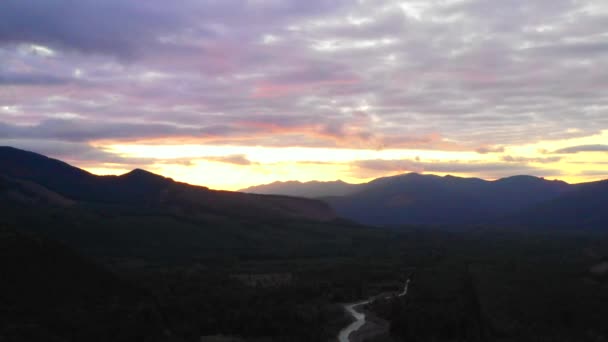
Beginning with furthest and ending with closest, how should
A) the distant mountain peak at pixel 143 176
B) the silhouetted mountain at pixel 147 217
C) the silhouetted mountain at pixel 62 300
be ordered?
the distant mountain peak at pixel 143 176, the silhouetted mountain at pixel 147 217, the silhouetted mountain at pixel 62 300

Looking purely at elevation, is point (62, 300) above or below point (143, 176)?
below

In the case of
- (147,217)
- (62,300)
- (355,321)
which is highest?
(147,217)

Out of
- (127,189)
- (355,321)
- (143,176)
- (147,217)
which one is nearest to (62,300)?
(355,321)

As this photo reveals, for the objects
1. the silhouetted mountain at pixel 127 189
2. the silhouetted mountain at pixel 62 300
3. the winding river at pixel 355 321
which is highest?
the silhouetted mountain at pixel 127 189

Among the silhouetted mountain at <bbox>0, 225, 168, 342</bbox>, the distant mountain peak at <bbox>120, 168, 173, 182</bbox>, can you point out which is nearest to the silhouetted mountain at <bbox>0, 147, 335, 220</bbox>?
the distant mountain peak at <bbox>120, 168, 173, 182</bbox>

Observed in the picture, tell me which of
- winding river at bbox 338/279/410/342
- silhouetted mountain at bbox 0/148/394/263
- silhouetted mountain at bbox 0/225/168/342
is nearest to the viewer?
silhouetted mountain at bbox 0/225/168/342

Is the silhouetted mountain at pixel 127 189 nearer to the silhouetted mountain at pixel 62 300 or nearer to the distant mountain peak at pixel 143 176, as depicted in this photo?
the distant mountain peak at pixel 143 176

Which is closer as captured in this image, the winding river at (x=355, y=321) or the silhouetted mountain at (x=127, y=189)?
the winding river at (x=355, y=321)

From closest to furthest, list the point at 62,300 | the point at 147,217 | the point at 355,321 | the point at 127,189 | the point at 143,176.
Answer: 1. the point at 62,300
2. the point at 355,321
3. the point at 147,217
4. the point at 127,189
5. the point at 143,176

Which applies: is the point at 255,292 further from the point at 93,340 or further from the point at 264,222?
the point at 264,222

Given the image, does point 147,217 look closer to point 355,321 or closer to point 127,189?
point 127,189

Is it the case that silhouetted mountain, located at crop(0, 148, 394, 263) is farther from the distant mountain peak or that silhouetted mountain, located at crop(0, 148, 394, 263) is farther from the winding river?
the winding river

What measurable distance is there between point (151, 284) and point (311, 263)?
33936 millimetres

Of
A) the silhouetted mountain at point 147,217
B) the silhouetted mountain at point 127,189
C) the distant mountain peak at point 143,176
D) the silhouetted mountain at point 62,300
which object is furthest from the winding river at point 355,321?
the distant mountain peak at point 143,176
